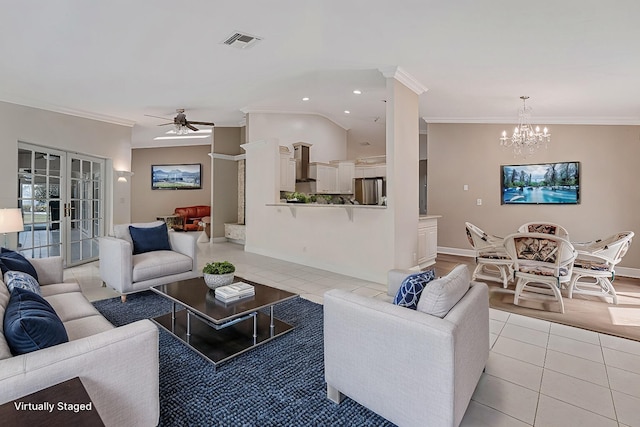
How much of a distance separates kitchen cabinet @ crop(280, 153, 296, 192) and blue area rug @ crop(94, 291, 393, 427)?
4.34m

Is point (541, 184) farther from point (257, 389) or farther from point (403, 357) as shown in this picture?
point (257, 389)

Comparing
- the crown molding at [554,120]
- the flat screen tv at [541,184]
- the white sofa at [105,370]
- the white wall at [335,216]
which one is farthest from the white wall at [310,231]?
the white sofa at [105,370]

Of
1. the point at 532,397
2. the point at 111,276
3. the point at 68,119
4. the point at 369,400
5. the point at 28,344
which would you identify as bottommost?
the point at 532,397

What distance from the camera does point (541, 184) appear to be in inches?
225

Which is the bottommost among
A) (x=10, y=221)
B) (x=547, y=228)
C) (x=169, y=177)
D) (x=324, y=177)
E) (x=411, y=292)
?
(x=411, y=292)

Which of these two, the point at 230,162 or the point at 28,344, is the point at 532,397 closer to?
the point at 28,344

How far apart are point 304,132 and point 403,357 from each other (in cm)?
652

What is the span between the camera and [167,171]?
34.9 ft

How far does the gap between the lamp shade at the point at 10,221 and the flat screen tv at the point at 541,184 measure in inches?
280

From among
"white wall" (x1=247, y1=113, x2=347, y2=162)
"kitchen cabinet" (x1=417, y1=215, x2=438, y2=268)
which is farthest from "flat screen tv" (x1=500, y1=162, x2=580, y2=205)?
"white wall" (x1=247, y1=113, x2=347, y2=162)

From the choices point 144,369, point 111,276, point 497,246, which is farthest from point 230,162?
point 144,369

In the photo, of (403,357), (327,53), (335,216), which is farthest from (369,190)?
(403,357)

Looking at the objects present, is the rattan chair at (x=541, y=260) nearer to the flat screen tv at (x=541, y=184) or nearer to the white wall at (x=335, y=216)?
the white wall at (x=335, y=216)

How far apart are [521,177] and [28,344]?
681 centimetres
